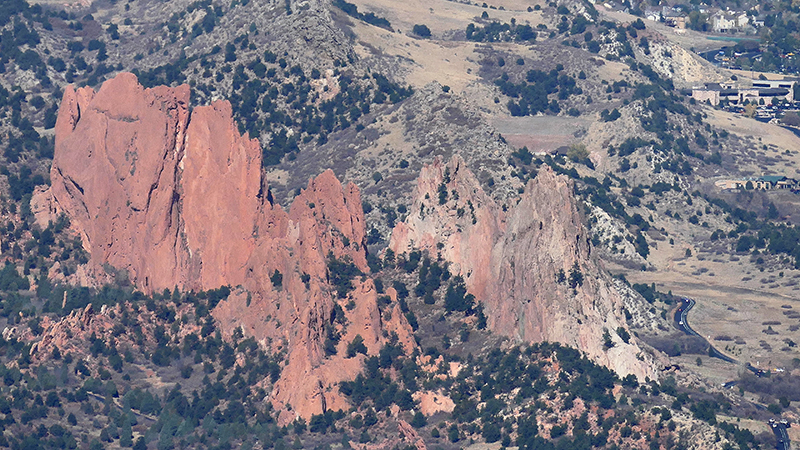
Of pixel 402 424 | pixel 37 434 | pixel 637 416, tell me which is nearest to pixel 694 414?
pixel 637 416

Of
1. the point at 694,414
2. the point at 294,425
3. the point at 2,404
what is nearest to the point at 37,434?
the point at 2,404

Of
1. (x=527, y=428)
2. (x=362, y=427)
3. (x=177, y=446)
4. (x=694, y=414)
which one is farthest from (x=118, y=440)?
(x=694, y=414)

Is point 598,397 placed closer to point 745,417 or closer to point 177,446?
point 745,417

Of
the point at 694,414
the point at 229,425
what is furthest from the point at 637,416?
the point at 229,425

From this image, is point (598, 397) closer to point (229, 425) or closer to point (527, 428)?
point (527, 428)

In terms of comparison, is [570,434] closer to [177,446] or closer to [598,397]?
[598,397]

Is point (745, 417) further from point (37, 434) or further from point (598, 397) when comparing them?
point (37, 434)
